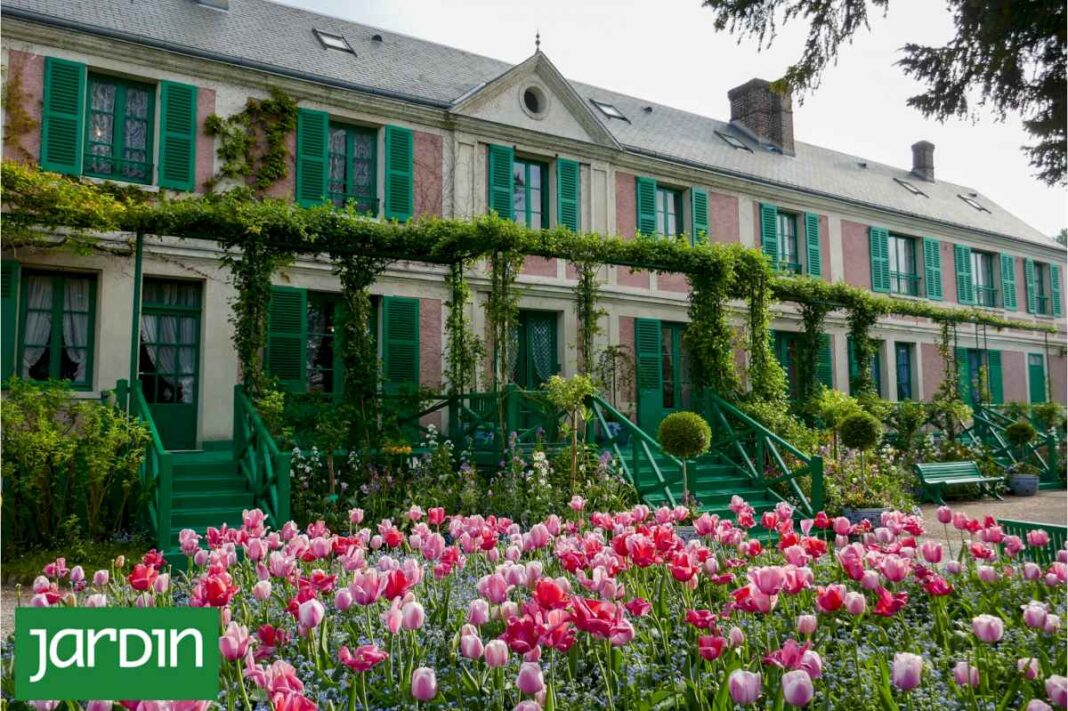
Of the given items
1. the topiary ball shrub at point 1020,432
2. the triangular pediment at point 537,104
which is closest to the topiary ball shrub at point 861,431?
the topiary ball shrub at point 1020,432

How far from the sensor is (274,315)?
991cm

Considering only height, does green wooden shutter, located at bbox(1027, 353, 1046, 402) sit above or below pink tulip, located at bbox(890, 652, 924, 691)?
above

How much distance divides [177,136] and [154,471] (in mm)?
4672

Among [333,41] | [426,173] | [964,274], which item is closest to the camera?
[426,173]

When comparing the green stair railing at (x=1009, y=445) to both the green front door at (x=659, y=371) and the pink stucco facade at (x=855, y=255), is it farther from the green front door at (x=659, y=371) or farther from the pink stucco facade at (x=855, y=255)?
the green front door at (x=659, y=371)

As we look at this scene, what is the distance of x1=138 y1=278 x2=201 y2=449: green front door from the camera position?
9.20 metres

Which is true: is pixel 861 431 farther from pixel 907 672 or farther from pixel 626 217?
pixel 907 672

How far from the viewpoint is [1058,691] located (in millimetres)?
1387

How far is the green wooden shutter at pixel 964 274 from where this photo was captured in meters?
17.5

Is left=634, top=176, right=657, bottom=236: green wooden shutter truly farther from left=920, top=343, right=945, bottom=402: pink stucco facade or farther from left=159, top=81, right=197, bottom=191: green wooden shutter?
→ left=920, top=343, right=945, bottom=402: pink stucco facade

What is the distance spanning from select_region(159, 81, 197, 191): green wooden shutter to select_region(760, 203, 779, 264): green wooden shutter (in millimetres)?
9669

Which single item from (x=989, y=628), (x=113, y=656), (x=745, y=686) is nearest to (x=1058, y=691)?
(x=989, y=628)

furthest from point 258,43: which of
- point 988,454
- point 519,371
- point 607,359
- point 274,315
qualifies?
point 988,454

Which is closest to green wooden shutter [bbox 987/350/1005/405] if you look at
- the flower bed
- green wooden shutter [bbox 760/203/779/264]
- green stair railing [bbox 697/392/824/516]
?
green wooden shutter [bbox 760/203/779/264]
